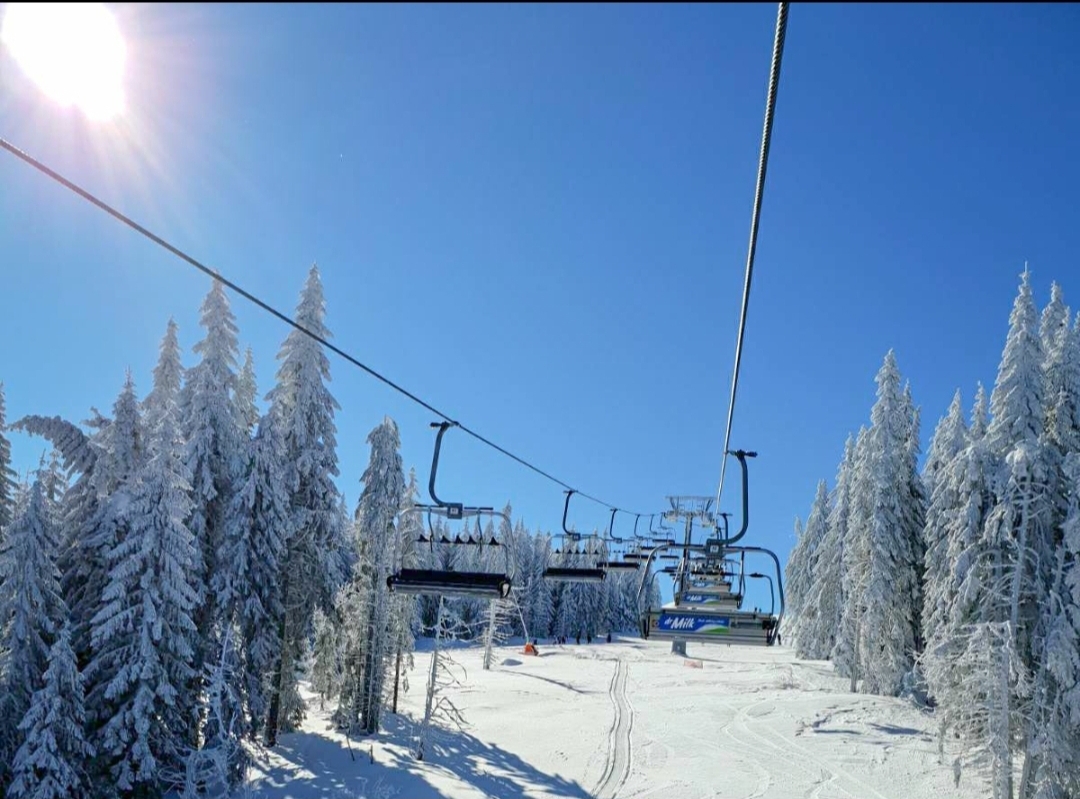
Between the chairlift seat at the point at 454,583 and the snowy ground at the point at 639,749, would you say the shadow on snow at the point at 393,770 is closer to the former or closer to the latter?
the snowy ground at the point at 639,749

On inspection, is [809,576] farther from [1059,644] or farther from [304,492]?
[304,492]

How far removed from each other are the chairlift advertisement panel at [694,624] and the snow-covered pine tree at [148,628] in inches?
603

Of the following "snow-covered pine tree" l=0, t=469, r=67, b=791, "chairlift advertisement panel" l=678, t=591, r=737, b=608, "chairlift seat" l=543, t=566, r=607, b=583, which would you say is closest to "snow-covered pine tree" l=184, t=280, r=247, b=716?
"snow-covered pine tree" l=0, t=469, r=67, b=791

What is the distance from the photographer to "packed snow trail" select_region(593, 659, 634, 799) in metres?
24.4

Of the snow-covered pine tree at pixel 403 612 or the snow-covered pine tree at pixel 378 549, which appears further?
the snow-covered pine tree at pixel 403 612

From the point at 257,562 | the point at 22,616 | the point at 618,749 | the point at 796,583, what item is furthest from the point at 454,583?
the point at 796,583

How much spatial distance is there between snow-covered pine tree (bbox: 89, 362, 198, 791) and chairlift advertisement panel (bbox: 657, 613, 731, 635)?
15305mm

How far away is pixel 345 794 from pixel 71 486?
12442mm

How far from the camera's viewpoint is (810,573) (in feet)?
201

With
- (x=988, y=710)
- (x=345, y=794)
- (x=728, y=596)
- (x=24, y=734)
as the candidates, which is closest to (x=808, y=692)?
(x=988, y=710)

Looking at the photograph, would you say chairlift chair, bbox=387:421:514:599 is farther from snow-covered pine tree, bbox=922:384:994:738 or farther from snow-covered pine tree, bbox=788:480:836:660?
snow-covered pine tree, bbox=788:480:836:660

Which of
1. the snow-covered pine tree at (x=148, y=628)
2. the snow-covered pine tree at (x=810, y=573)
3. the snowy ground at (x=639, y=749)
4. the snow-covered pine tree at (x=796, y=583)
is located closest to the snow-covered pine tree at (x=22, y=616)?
the snow-covered pine tree at (x=148, y=628)

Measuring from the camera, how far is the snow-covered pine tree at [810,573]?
185 feet

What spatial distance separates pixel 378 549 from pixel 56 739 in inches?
515
